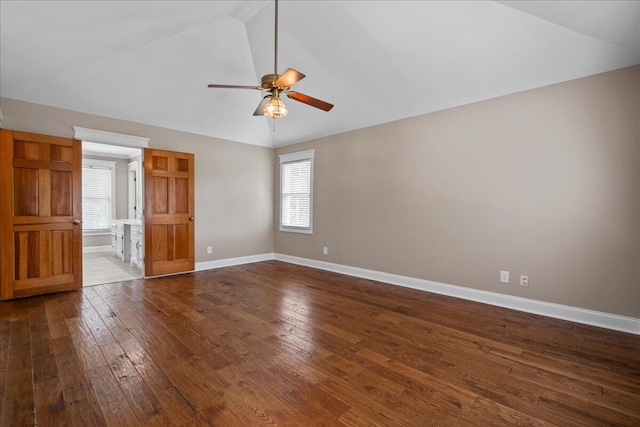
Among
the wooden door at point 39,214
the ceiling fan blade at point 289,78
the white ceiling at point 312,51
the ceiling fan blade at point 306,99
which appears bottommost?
the wooden door at point 39,214

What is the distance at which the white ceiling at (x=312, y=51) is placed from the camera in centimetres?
269

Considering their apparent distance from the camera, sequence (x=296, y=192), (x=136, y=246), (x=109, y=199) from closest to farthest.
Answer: (x=136, y=246), (x=296, y=192), (x=109, y=199)

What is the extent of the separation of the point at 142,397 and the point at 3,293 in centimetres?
335

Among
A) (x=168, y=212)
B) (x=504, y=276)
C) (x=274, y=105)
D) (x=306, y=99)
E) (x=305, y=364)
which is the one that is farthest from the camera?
(x=168, y=212)

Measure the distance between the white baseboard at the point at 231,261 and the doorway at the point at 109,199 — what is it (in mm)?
2208

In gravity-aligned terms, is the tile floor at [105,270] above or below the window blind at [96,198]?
below

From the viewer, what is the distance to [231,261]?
5.88 metres

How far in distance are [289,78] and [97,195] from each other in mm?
7728

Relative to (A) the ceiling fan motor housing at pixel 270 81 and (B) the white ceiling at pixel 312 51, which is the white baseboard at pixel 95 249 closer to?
(B) the white ceiling at pixel 312 51

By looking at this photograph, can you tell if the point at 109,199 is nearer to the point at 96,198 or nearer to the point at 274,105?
the point at 96,198

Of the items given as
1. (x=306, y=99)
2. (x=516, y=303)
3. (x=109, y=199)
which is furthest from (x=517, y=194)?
(x=109, y=199)

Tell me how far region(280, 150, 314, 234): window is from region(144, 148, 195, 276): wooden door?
1.88 meters

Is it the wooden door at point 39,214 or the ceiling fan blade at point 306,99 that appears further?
the wooden door at point 39,214

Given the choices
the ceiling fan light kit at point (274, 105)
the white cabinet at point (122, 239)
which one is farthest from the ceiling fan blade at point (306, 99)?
the white cabinet at point (122, 239)
